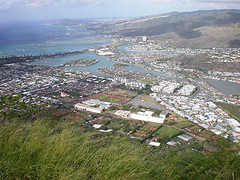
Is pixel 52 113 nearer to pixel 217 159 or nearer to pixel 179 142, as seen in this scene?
pixel 179 142

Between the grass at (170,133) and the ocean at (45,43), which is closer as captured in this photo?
the grass at (170,133)

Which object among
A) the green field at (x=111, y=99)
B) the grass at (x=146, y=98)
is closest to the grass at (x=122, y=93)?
the grass at (x=146, y=98)

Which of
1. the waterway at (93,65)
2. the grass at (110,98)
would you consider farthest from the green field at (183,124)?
the waterway at (93,65)

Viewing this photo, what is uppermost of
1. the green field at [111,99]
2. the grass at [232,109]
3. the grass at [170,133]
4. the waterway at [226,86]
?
the green field at [111,99]

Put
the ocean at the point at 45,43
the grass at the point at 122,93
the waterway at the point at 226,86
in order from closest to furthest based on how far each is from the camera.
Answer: the grass at the point at 122,93, the waterway at the point at 226,86, the ocean at the point at 45,43

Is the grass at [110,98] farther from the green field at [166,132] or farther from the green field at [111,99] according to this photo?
the green field at [166,132]

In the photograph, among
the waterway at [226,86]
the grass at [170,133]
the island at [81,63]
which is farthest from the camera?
the island at [81,63]

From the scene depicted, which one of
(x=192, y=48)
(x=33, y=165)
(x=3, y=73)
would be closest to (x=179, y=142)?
(x=33, y=165)

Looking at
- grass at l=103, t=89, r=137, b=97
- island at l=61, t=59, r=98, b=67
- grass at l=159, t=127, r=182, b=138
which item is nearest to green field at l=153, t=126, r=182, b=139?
grass at l=159, t=127, r=182, b=138

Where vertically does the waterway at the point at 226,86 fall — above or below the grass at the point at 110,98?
below

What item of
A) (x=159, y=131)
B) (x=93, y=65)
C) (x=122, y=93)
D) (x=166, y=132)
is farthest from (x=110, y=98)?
(x=93, y=65)
